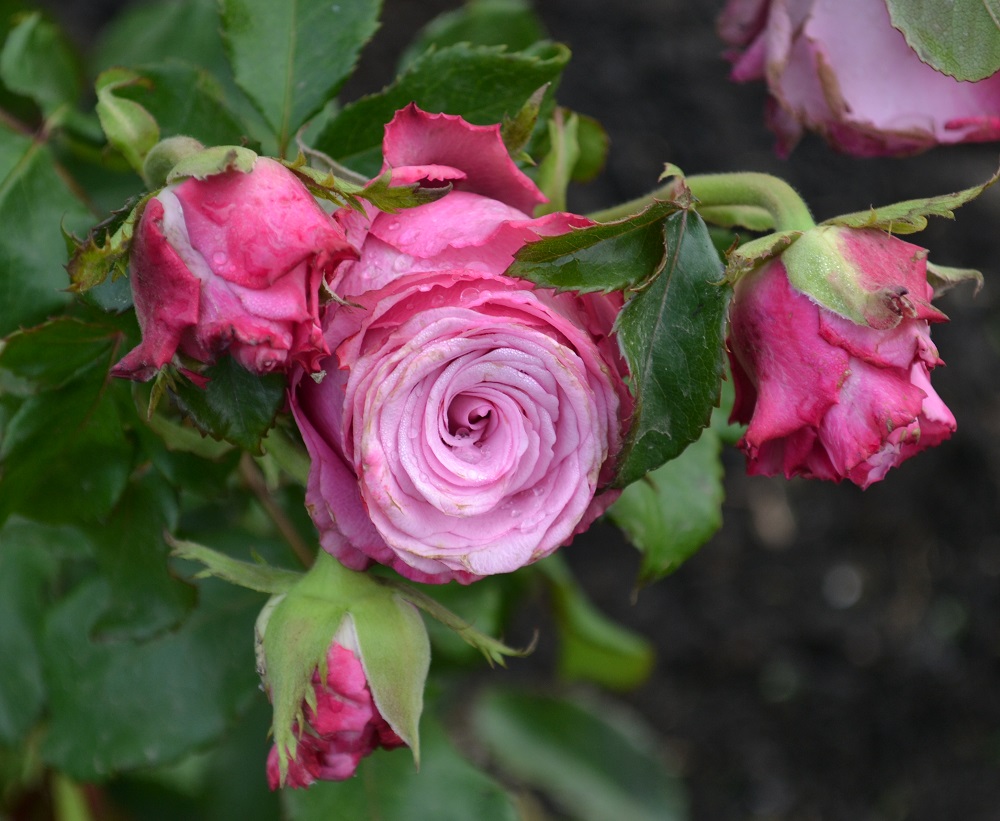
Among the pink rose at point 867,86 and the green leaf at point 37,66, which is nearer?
the pink rose at point 867,86

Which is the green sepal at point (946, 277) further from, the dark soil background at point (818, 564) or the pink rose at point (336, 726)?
the dark soil background at point (818, 564)

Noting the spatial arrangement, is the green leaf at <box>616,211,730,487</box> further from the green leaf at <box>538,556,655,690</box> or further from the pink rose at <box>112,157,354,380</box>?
the green leaf at <box>538,556,655,690</box>

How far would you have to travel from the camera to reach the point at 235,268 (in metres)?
0.42

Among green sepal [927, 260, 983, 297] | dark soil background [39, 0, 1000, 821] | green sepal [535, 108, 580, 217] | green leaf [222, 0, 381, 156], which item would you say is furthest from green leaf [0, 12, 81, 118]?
dark soil background [39, 0, 1000, 821]

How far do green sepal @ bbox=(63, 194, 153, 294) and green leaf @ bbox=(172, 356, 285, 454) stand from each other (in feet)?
0.19

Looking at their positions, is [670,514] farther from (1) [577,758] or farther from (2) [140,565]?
(1) [577,758]

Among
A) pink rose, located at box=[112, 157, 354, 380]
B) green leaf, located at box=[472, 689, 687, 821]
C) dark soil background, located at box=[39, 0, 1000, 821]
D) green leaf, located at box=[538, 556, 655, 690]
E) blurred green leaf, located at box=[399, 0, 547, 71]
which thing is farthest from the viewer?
dark soil background, located at box=[39, 0, 1000, 821]

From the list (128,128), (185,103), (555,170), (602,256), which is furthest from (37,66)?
(602,256)

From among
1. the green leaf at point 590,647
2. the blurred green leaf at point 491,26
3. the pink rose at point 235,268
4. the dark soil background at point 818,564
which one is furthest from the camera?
the dark soil background at point 818,564

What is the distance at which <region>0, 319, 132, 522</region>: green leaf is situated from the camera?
599 mm

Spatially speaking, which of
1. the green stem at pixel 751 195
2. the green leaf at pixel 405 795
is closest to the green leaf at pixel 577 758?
the green leaf at pixel 405 795

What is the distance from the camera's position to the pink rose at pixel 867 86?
2.07 feet

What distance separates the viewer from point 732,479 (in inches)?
70.9

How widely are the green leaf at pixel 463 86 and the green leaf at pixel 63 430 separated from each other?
0.72 ft
